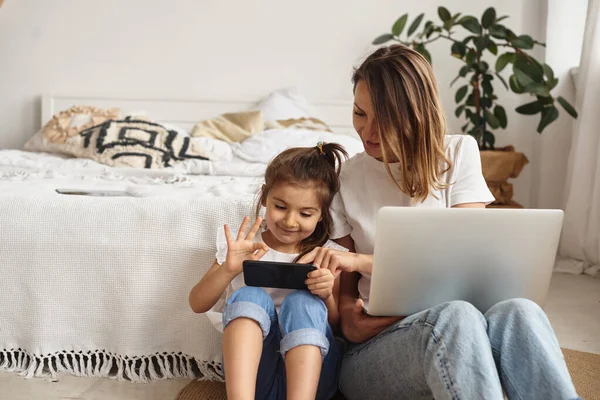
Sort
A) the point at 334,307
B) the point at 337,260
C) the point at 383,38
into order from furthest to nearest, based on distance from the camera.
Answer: the point at 383,38 < the point at 334,307 < the point at 337,260

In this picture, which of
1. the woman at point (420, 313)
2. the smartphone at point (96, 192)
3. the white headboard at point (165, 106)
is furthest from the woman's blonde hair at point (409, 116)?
the white headboard at point (165, 106)

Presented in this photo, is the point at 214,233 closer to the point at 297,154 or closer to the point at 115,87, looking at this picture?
the point at 297,154

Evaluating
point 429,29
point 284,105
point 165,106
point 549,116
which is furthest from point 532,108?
point 165,106

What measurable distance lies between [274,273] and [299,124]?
1.96 m

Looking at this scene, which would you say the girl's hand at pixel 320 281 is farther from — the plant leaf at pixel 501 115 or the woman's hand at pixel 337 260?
the plant leaf at pixel 501 115

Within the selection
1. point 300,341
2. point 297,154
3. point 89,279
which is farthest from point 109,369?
point 297,154

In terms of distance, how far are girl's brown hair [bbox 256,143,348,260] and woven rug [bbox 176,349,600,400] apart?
0.37m

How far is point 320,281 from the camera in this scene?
1189 millimetres

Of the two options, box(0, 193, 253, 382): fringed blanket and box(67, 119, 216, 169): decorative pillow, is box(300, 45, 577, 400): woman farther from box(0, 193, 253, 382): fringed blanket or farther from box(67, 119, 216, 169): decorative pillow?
box(67, 119, 216, 169): decorative pillow

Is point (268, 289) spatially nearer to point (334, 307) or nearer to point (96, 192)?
point (334, 307)

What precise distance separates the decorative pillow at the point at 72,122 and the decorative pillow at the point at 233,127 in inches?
17.5

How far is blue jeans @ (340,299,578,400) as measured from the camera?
963mm

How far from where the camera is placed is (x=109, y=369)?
150 centimetres

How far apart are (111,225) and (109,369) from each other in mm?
330
